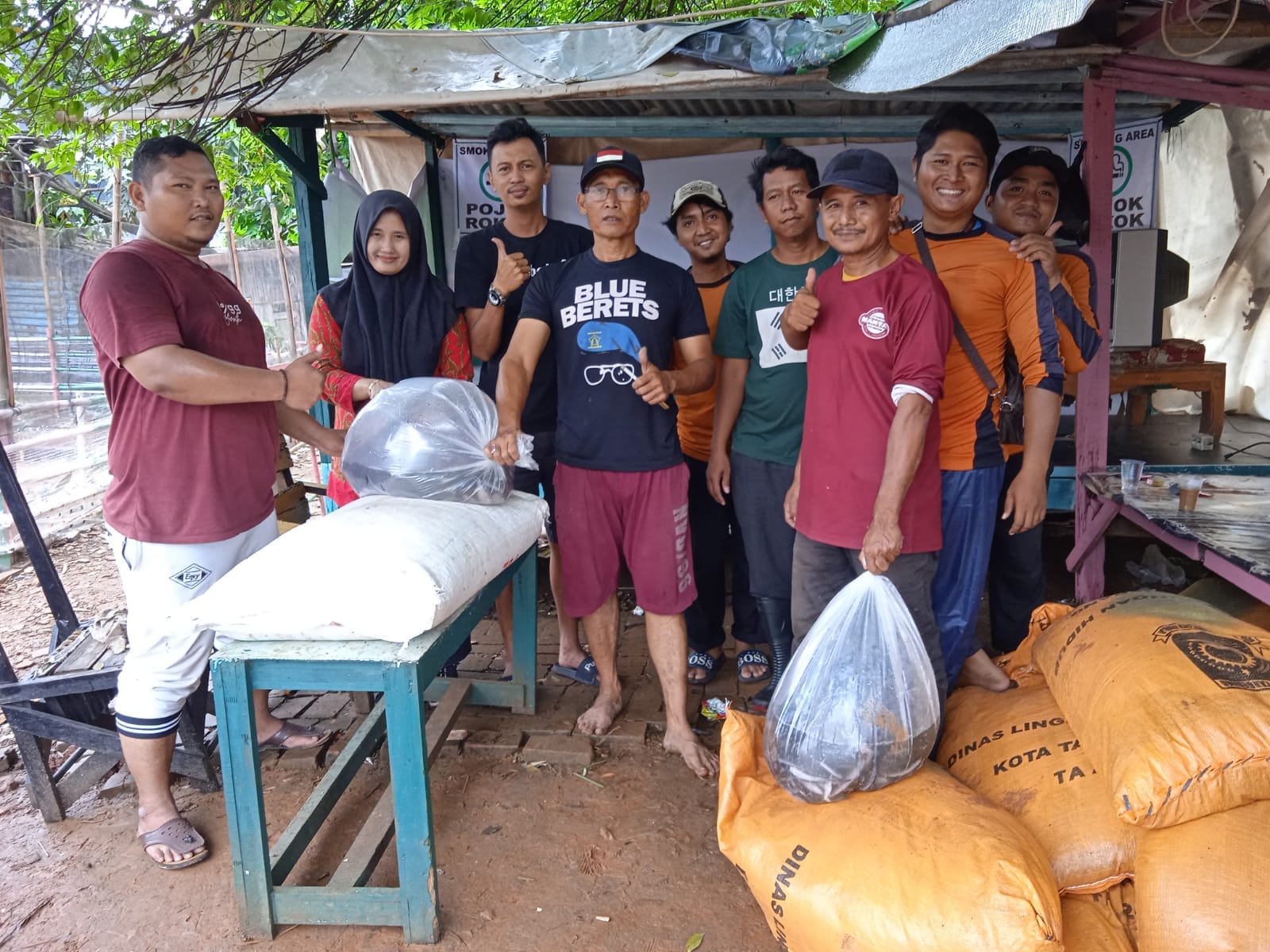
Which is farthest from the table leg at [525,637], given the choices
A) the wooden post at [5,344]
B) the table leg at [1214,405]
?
the wooden post at [5,344]

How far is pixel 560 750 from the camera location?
2863 millimetres

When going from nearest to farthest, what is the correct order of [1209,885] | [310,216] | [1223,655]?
[1209,885] → [1223,655] → [310,216]

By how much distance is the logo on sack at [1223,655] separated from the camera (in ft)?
5.93

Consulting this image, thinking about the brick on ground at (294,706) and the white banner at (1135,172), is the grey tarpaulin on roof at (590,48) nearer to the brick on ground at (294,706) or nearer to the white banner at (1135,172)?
the brick on ground at (294,706)

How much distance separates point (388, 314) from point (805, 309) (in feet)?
4.76

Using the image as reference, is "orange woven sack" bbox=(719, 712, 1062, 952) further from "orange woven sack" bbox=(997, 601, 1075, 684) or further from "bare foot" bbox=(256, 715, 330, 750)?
"bare foot" bbox=(256, 715, 330, 750)

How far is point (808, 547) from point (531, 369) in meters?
1.07

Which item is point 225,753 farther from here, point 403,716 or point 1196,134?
point 1196,134

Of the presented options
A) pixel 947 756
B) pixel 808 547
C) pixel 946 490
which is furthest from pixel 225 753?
pixel 946 490

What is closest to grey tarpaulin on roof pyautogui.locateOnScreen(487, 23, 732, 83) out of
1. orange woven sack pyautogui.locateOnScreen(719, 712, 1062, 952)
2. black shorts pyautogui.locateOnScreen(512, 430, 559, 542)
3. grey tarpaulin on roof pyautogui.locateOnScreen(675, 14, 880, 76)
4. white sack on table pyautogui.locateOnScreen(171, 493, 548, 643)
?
grey tarpaulin on roof pyautogui.locateOnScreen(675, 14, 880, 76)

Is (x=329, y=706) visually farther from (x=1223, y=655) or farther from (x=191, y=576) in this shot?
(x=1223, y=655)

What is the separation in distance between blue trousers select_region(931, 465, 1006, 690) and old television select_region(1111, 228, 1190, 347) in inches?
137

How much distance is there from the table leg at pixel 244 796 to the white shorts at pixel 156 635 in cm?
45

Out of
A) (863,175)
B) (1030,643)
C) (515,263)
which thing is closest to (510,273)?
(515,263)
